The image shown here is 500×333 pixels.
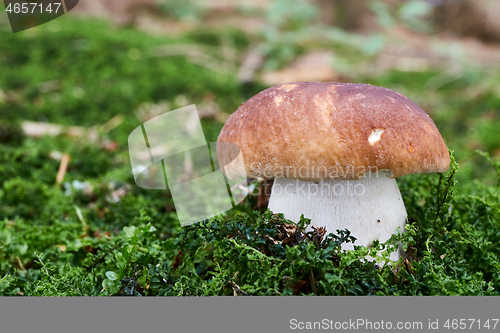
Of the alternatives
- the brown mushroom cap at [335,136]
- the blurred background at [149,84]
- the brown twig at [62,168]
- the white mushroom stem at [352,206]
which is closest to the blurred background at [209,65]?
the blurred background at [149,84]

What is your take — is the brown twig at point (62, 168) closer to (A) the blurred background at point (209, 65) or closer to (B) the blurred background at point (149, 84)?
(B) the blurred background at point (149, 84)

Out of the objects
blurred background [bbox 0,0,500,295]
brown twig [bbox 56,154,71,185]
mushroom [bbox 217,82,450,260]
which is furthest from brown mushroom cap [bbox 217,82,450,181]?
brown twig [bbox 56,154,71,185]

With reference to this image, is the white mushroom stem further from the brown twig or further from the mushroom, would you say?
the brown twig

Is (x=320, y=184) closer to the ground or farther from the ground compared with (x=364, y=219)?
farther from the ground

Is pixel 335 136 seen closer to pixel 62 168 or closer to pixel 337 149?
pixel 337 149
